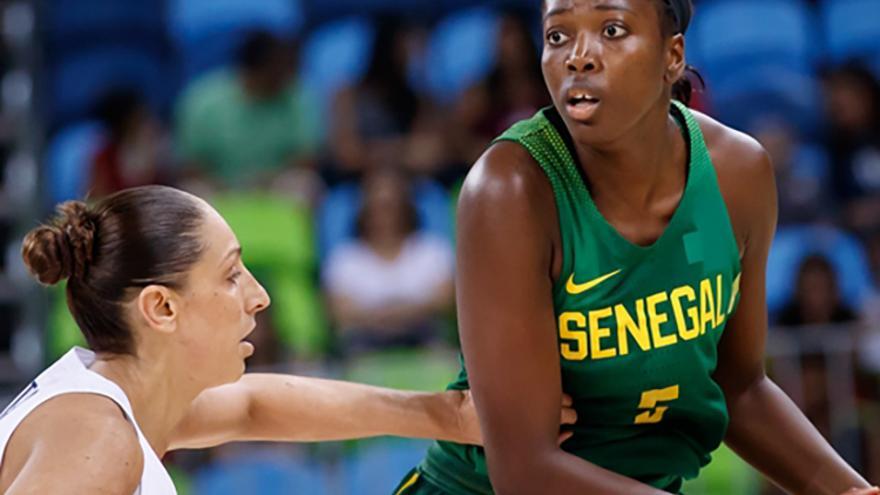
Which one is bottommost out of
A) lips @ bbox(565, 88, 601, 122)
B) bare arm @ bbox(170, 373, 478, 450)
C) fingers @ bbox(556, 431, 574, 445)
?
bare arm @ bbox(170, 373, 478, 450)

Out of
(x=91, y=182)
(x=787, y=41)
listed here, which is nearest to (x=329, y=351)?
(x=91, y=182)

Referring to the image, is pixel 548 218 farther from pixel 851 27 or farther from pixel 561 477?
pixel 851 27

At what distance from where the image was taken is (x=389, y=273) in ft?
19.3

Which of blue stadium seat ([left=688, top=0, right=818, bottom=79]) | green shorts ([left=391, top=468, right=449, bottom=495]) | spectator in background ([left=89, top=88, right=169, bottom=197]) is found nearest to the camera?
green shorts ([left=391, top=468, right=449, bottom=495])

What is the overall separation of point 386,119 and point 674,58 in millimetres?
4201

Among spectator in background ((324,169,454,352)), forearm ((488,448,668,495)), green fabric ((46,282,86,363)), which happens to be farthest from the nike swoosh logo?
green fabric ((46,282,86,363))

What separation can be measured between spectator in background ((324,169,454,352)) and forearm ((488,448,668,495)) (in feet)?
10.9

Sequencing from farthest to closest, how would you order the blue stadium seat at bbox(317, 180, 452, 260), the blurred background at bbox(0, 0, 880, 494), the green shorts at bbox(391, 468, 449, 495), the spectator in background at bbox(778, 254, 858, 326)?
the blue stadium seat at bbox(317, 180, 452, 260) < the spectator in background at bbox(778, 254, 858, 326) < the blurred background at bbox(0, 0, 880, 494) < the green shorts at bbox(391, 468, 449, 495)

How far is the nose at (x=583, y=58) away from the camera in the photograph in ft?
7.44

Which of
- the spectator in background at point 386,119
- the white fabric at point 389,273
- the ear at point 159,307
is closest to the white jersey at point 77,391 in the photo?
the ear at point 159,307

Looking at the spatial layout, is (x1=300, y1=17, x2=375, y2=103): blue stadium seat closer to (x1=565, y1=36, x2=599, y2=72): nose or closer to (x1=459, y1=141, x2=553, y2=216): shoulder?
(x1=459, y1=141, x2=553, y2=216): shoulder

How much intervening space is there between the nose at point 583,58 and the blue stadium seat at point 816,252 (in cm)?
361

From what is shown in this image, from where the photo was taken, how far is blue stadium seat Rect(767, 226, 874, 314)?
5766 mm

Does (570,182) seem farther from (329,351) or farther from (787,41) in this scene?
(787,41)
